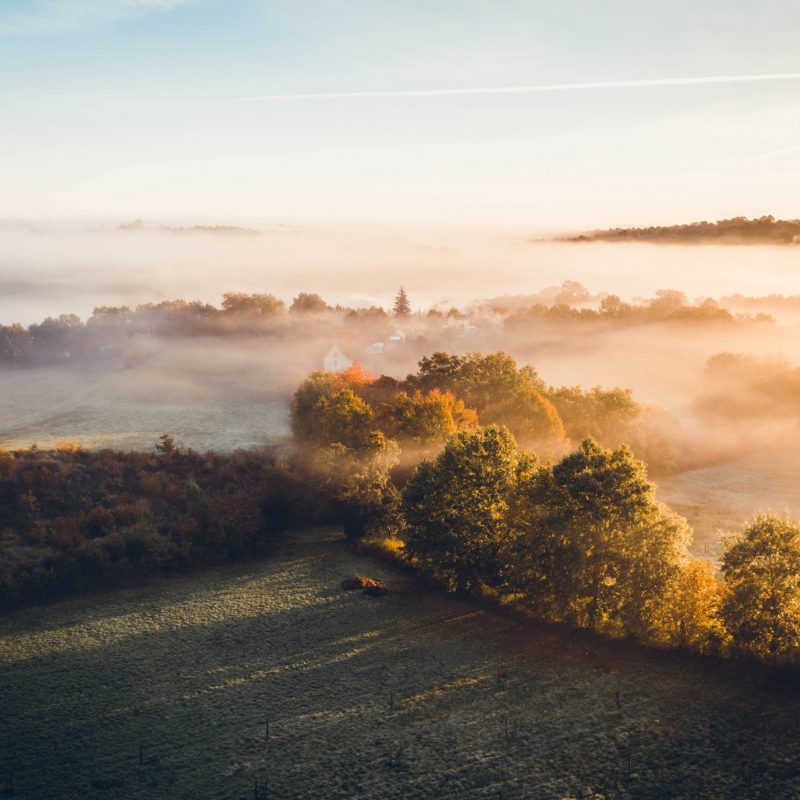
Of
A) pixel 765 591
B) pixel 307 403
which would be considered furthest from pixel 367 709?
pixel 307 403

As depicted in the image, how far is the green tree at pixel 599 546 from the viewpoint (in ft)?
143

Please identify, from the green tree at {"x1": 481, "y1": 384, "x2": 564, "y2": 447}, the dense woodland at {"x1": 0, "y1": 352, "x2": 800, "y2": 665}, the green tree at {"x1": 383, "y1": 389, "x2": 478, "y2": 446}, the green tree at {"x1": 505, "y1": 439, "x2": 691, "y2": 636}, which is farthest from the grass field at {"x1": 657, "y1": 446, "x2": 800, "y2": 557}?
the green tree at {"x1": 383, "y1": 389, "x2": 478, "y2": 446}

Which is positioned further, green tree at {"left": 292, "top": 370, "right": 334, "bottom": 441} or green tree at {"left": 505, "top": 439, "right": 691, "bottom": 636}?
green tree at {"left": 292, "top": 370, "right": 334, "bottom": 441}

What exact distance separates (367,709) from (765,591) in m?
23.3

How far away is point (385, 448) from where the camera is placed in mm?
69562

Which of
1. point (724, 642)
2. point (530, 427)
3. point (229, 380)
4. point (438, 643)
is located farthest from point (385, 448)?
point (229, 380)

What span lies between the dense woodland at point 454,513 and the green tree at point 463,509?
0.39 ft

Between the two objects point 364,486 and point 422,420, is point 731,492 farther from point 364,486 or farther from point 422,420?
point 364,486

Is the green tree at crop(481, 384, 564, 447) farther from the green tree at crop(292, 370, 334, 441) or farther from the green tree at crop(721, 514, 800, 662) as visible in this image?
the green tree at crop(721, 514, 800, 662)

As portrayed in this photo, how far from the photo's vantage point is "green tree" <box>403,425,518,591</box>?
52062 mm

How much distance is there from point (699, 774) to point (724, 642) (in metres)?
11.6

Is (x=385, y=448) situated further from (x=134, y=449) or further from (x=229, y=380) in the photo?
(x=229, y=380)

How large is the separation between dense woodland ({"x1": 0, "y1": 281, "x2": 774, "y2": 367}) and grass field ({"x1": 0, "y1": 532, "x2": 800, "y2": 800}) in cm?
10311

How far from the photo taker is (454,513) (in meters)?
52.7
